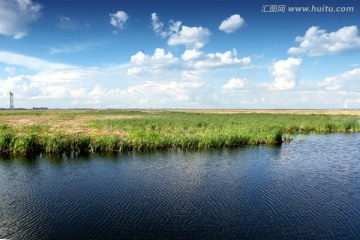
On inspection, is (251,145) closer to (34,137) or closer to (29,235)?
(34,137)

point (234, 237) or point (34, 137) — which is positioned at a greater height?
point (34, 137)

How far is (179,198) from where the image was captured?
57.5 ft

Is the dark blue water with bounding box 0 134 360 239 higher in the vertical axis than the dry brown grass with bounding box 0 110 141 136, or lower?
lower

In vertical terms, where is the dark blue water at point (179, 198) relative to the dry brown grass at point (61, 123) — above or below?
below

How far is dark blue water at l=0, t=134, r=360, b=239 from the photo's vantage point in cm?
1327

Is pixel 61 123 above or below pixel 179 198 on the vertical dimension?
above

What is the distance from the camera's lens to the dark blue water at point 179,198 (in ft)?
43.5

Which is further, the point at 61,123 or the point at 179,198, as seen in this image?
the point at 61,123

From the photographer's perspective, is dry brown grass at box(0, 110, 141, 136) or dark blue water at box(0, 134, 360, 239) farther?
dry brown grass at box(0, 110, 141, 136)

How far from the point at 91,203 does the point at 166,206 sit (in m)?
4.34

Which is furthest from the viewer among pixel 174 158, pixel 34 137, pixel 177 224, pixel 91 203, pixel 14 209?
pixel 34 137

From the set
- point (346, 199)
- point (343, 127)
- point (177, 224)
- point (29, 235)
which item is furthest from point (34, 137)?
point (343, 127)

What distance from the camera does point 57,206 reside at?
16.2 metres

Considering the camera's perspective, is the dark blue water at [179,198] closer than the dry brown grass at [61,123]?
Yes
